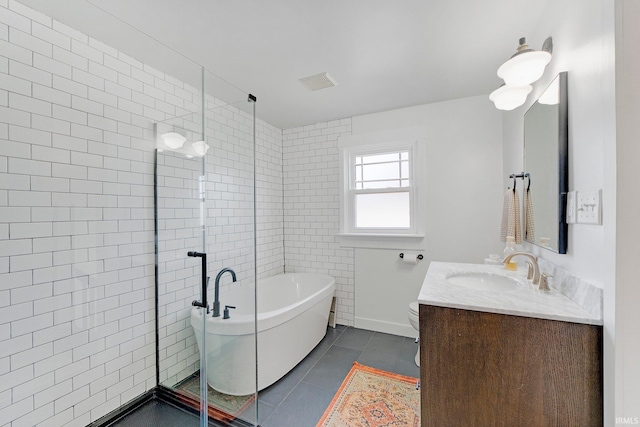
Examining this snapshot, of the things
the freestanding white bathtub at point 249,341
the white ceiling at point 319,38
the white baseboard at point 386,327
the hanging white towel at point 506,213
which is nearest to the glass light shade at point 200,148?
the white ceiling at point 319,38

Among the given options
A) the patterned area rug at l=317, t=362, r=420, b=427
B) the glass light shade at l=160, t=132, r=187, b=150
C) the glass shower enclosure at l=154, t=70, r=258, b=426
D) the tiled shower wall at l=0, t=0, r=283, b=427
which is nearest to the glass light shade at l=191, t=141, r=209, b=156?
the glass shower enclosure at l=154, t=70, r=258, b=426

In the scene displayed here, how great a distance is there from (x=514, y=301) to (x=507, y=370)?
28cm

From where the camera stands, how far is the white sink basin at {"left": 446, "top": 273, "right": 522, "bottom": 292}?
5.32 feet

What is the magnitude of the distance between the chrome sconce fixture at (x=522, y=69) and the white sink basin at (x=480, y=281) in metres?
1.10

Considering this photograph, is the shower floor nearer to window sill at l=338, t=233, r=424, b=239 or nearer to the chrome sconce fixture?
window sill at l=338, t=233, r=424, b=239

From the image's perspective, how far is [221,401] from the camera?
5.94ft

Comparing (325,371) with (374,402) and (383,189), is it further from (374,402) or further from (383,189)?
(383,189)

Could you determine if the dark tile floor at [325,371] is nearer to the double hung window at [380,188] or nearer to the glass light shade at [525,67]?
the double hung window at [380,188]

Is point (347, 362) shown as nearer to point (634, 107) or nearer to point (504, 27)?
point (634, 107)

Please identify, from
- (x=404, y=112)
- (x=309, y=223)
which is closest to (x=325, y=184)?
(x=309, y=223)

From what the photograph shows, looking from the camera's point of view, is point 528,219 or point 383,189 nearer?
point 528,219

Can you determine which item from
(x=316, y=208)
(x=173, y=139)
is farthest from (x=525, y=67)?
(x=316, y=208)

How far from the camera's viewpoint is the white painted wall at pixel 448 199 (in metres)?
2.61

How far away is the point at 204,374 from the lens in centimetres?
175
